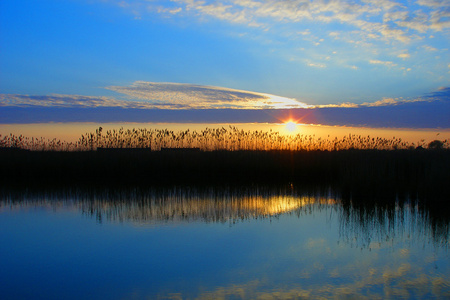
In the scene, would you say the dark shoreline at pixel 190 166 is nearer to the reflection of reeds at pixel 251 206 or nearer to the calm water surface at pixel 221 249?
the reflection of reeds at pixel 251 206

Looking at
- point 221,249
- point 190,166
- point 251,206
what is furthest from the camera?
point 190,166

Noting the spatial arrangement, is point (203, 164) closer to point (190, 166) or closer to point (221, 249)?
point (190, 166)

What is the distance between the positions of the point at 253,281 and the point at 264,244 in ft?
4.28

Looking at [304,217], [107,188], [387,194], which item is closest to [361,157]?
[387,194]

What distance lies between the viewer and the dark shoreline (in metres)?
10.8

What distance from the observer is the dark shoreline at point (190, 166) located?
426 inches

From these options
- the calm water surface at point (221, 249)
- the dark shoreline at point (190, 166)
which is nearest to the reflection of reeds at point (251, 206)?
the calm water surface at point (221, 249)

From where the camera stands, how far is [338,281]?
3895mm

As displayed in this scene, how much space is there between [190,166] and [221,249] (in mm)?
6640

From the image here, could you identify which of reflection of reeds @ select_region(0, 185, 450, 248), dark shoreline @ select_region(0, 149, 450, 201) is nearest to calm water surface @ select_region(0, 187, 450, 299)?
reflection of reeds @ select_region(0, 185, 450, 248)

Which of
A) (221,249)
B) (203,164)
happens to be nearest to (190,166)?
(203,164)

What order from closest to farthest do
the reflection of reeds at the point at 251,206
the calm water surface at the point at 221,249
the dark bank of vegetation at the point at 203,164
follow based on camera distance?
the calm water surface at the point at 221,249
the reflection of reeds at the point at 251,206
the dark bank of vegetation at the point at 203,164

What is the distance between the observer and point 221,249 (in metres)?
4.98

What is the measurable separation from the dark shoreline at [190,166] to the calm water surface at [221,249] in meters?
2.88
